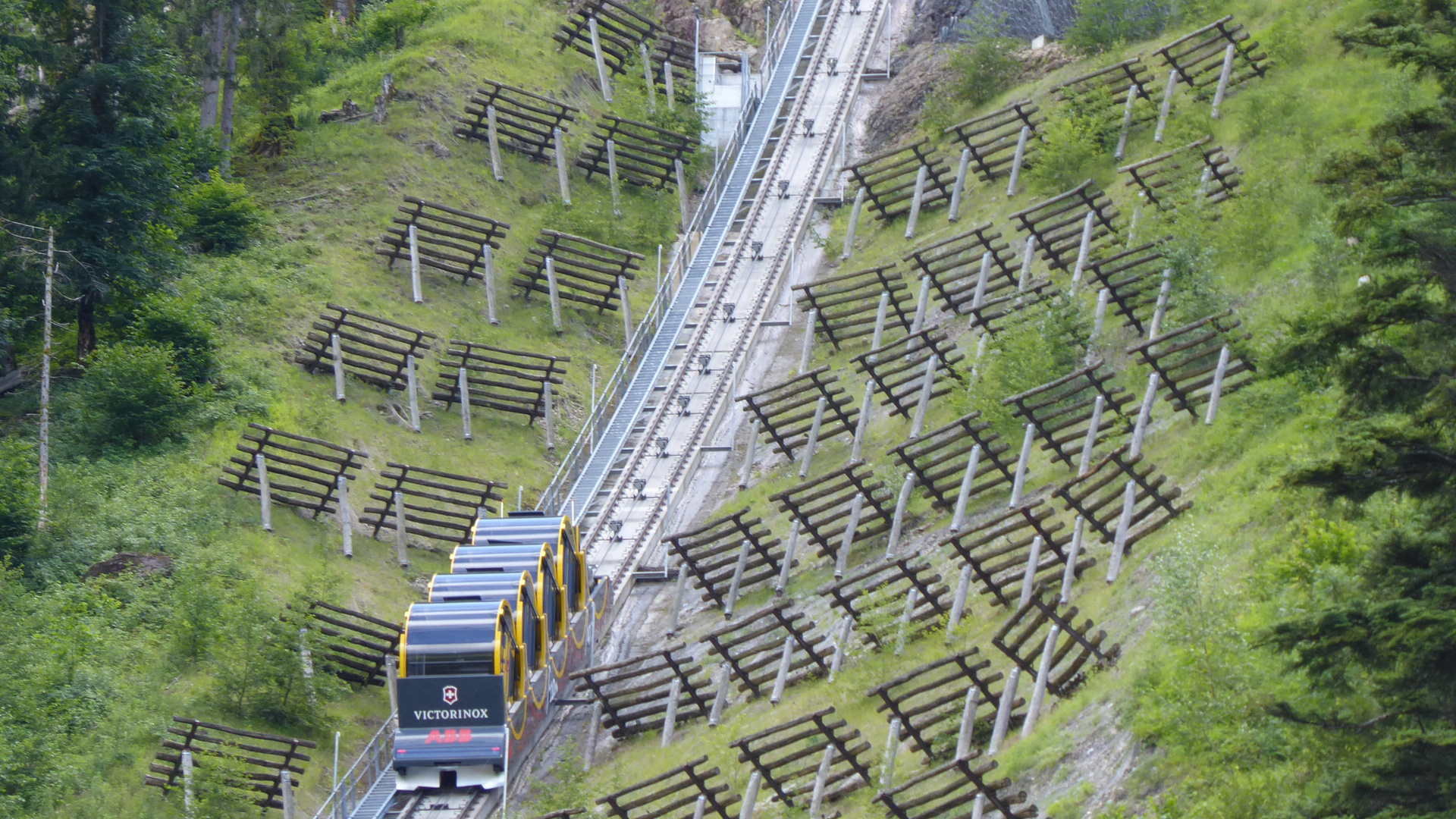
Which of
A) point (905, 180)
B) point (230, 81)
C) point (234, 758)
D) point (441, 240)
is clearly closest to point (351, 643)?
point (234, 758)

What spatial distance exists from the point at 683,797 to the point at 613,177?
27.2m

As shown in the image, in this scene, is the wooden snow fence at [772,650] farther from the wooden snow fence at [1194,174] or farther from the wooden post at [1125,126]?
the wooden post at [1125,126]

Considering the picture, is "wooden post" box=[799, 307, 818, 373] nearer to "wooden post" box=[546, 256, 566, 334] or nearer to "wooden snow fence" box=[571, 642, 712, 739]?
"wooden post" box=[546, 256, 566, 334]

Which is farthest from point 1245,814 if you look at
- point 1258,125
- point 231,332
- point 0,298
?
point 0,298

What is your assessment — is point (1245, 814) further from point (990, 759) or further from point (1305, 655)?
point (990, 759)

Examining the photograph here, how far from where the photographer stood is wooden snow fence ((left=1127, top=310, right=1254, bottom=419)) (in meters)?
30.5

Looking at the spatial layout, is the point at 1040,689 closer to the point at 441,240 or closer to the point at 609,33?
the point at 441,240

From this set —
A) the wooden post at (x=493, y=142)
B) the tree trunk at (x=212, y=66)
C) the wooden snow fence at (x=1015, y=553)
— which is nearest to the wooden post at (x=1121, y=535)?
the wooden snow fence at (x=1015, y=553)

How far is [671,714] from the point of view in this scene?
30.9 meters

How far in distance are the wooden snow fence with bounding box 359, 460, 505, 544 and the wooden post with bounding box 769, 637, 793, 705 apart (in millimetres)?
9152

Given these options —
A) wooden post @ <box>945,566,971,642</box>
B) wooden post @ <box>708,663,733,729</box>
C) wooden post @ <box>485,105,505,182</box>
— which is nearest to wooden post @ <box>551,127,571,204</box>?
wooden post @ <box>485,105,505,182</box>

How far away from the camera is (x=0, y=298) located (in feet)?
136

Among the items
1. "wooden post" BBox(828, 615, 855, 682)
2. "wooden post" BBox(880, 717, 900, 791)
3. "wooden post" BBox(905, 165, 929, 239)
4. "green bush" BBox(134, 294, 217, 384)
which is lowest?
"wooden post" BBox(880, 717, 900, 791)

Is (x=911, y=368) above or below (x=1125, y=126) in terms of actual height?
below
